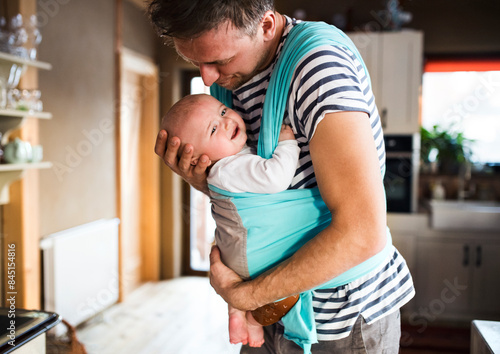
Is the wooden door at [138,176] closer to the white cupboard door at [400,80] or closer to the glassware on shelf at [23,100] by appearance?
the glassware on shelf at [23,100]

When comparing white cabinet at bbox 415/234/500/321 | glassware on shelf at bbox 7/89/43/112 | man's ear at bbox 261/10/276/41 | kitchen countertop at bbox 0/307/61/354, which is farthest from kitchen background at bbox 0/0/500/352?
man's ear at bbox 261/10/276/41

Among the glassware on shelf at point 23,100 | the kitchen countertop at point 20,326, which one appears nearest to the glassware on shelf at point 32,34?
the glassware on shelf at point 23,100

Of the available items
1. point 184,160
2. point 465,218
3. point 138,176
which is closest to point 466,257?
point 465,218

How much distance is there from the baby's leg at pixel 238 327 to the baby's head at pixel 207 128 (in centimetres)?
→ 38

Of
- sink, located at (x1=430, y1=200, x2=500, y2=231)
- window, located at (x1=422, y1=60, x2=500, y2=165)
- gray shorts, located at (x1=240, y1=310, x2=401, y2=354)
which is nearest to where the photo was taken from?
gray shorts, located at (x1=240, y1=310, x2=401, y2=354)

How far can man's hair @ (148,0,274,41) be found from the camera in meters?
0.77

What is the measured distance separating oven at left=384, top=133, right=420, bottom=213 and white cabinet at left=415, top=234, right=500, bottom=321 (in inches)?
12.9

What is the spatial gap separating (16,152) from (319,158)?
7.12ft

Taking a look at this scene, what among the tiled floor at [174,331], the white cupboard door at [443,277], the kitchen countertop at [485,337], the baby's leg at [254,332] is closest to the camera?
the baby's leg at [254,332]

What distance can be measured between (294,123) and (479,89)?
3.90 meters

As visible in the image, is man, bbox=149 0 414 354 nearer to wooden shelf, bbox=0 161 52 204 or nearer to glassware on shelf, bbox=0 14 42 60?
wooden shelf, bbox=0 161 52 204

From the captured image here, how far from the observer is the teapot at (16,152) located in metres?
2.38

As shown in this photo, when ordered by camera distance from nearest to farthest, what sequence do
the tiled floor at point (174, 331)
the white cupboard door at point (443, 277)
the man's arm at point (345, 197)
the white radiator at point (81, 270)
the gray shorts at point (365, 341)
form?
the man's arm at point (345, 197) → the gray shorts at point (365, 341) → the white radiator at point (81, 270) → the tiled floor at point (174, 331) → the white cupboard door at point (443, 277)

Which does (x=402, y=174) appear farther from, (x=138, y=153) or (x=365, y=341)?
(x=365, y=341)
